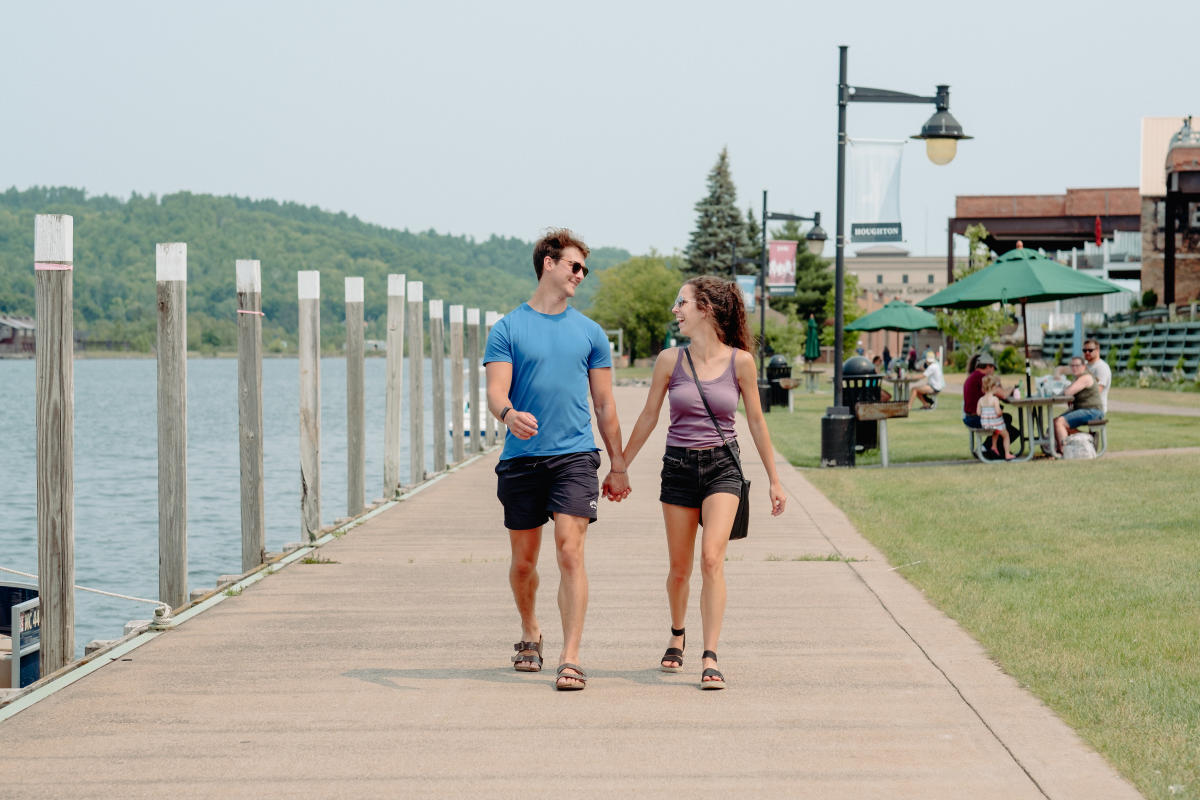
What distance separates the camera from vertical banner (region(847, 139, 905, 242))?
17.9 meters

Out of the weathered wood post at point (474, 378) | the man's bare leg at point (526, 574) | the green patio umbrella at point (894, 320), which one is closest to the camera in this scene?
the man's bare leg at point (526, 574)

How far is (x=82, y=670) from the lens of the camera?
6828 mm

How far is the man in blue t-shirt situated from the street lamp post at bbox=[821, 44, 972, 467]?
11.5 metres

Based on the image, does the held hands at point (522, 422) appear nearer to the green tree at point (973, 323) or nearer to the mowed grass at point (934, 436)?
the mowed grass at point (934, 436)

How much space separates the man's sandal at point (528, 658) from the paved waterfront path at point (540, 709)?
0.20 ft

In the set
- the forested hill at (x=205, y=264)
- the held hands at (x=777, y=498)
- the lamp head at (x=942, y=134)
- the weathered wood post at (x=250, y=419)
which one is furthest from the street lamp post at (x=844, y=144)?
the forested hill at (x=205, y=264)

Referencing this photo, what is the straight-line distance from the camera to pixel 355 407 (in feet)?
48.4

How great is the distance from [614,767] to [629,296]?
408 ft

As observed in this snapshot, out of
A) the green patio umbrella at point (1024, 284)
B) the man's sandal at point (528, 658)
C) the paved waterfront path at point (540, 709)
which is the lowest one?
the paved waterfront path at point (540, 709)

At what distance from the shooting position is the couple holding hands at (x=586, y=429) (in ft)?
20.7

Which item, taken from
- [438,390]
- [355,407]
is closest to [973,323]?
[438,390]

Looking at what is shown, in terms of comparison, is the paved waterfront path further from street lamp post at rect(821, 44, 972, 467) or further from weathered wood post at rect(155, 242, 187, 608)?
street lamp post at rect(821, 44, 972, 467)

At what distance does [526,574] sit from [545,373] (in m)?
1.02

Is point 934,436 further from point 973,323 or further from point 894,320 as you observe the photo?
point 973,323
